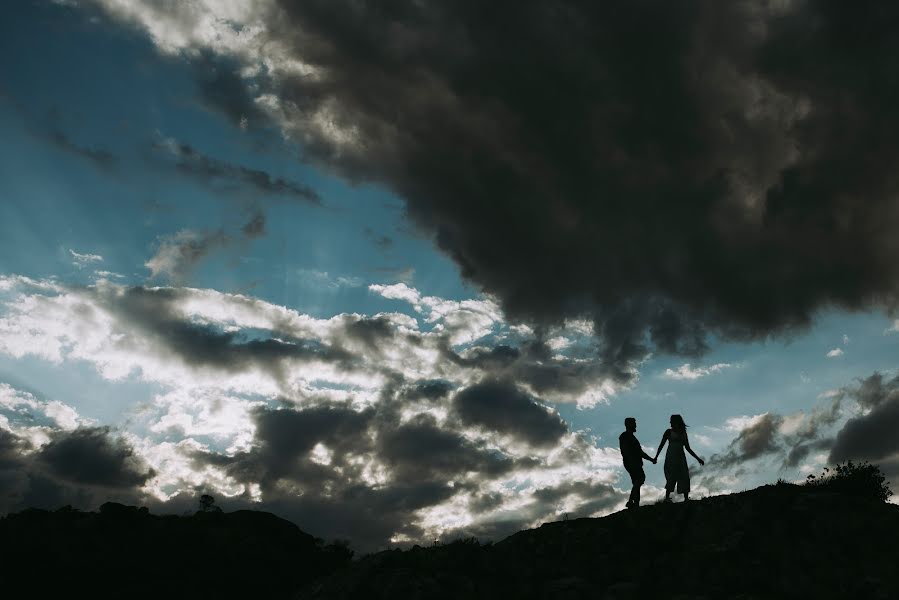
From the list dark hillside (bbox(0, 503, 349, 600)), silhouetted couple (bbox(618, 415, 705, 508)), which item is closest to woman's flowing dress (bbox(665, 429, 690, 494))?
silhouetted couple (bbox(618, 415, 705, 508))

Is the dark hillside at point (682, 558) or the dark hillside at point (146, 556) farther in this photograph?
the dark hillside at point (146, 556)

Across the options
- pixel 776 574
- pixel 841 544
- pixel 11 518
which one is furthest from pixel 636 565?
pixel 11 518

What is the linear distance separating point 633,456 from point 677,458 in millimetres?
1441

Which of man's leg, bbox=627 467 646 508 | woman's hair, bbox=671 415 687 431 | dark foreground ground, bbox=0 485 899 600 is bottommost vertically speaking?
dark foreground ground, bbox=0 485 899 600

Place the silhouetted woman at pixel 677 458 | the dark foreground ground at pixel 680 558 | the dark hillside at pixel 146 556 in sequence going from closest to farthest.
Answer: the dark foreground ground at pixel 680 558 < the silhouetted woman at pixel 677 458 < the dark hillside at pixel 146 556

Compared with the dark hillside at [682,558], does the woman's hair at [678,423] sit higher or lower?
higher

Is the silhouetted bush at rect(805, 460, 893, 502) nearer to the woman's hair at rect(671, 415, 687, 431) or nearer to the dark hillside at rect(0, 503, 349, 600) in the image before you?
the woman's hair at rect(671, 415, 687, 431)

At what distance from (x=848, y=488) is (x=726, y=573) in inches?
401

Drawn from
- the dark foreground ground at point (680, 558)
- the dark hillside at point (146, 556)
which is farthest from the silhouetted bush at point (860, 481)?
the dark hillside at point (146, 556)

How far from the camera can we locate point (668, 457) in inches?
852

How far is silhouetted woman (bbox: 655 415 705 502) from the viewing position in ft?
70.5

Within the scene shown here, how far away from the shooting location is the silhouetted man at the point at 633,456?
21.8m

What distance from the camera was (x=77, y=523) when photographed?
35344 mm

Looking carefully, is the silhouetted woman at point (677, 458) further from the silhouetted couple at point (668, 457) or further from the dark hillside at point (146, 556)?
the dark hillside at point (146, 556)
